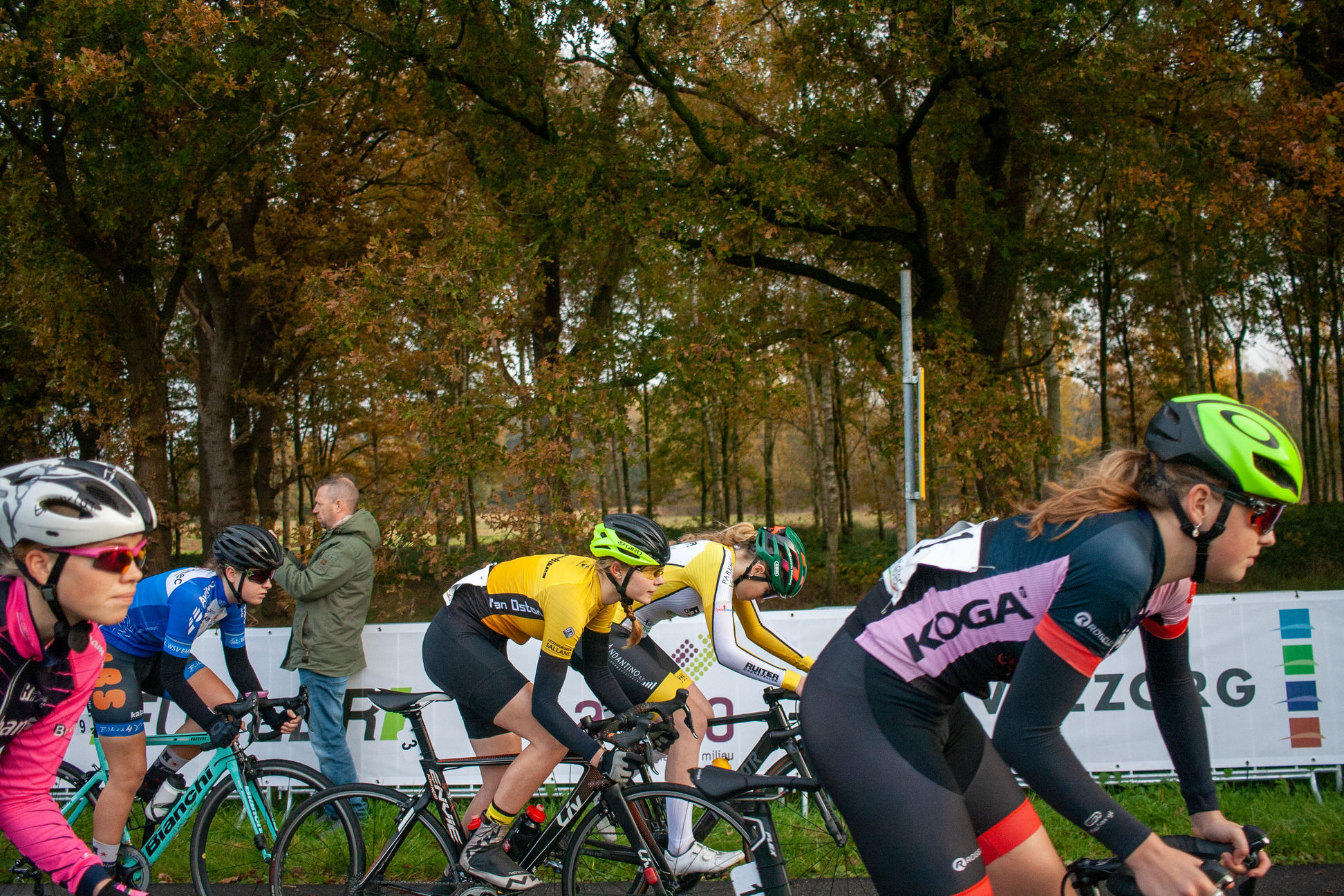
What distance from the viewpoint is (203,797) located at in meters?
4.64

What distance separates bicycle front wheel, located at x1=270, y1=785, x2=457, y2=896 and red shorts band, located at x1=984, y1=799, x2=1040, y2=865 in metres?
2.62

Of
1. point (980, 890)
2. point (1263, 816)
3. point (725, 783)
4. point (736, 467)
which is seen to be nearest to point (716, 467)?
point (736, 467)

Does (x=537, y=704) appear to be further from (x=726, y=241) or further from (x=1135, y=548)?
(x=726, y=241)

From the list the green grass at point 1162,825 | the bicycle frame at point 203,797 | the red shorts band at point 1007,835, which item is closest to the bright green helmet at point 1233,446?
the red shorts band at point 1007,835

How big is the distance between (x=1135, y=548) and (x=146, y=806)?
4872 mm

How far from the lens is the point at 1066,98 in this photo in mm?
12602

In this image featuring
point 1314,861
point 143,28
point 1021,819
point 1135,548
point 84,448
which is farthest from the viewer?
point 84,448

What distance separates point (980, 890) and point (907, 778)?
11.3 inches

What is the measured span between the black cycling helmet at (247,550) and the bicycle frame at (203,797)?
2.98 feet

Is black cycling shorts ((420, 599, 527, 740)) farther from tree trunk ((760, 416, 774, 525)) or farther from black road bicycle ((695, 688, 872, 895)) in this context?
tree trunk ((760, 416, 774, 525))

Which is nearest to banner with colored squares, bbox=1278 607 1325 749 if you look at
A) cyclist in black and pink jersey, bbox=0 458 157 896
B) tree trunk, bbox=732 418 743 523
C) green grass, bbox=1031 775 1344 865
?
green grass, bbox=1031 775 1344 865

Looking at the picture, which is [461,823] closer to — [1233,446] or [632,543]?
[632,543]

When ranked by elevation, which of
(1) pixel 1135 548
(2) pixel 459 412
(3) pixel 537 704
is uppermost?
(2) pixel 459 412

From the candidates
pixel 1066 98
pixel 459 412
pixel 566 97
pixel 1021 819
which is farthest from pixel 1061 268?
pixel 1021 819
